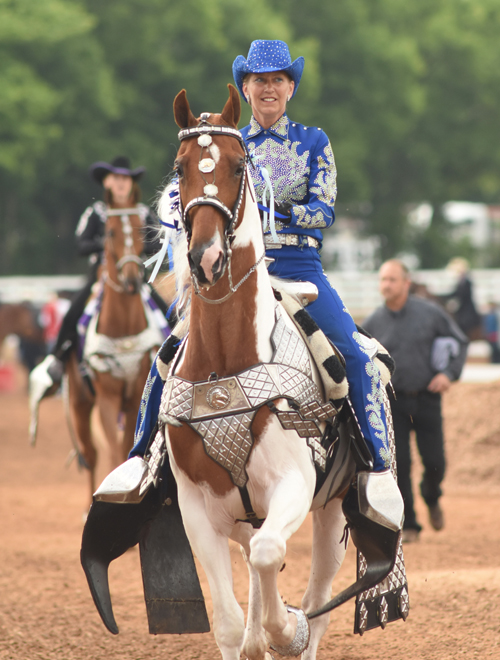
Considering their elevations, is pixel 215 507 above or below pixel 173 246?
below

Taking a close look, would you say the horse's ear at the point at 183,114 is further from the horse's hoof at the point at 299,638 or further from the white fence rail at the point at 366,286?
the white fence rail at the point at 366,286

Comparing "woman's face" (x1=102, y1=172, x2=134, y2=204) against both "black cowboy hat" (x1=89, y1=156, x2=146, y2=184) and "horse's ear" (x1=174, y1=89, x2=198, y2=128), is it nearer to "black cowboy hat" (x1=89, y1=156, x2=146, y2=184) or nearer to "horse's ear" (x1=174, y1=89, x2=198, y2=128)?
"black cowboy hat" (x1=89, y1=156, x2=146, y2=184)

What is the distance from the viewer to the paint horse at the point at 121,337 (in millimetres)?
8797

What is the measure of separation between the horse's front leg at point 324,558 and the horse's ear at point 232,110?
2166mm

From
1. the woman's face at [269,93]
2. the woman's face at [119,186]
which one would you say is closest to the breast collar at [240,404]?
the woman's face at [269,93]

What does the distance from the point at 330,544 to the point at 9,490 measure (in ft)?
27.4

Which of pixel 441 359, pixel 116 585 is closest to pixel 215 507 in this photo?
pixel 116 585

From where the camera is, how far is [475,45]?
47.5 metres

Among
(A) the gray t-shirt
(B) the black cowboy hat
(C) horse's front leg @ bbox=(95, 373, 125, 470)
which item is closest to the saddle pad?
(C) horse's front leg @ bbox=(95, 373, 125, 470)

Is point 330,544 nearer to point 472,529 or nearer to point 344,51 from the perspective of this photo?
point 472,529

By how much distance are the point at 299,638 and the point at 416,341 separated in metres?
5.02

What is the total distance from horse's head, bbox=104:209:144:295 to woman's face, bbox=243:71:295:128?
12.8ft

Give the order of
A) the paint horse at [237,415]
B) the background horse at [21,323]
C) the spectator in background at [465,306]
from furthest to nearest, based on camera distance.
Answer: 1. the background horse at [21,323]
2. the spectator in background at [465,306]
3. the paint horse at [237,415]

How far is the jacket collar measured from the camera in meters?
4.94
